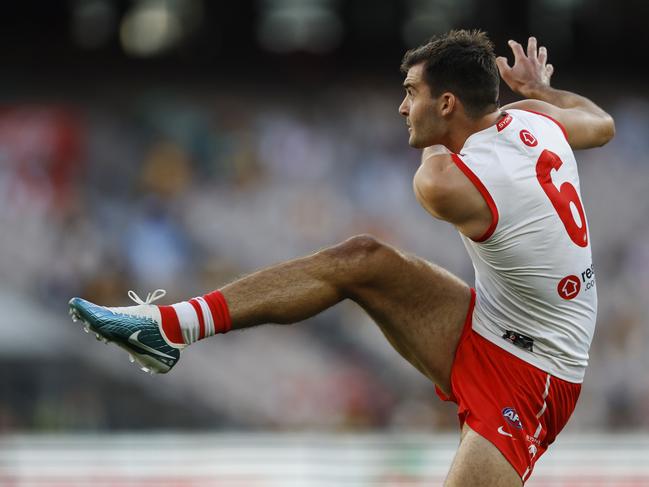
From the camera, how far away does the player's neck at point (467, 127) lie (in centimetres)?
541

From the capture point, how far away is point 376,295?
5320 mm

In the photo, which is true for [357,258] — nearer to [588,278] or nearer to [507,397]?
[507,397]

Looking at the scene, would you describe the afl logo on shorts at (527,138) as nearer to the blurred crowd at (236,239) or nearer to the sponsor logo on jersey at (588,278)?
the sponsor logo on jersey at (588,278)

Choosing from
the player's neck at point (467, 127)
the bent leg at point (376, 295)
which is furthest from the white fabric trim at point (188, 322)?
the player's neck at point (467, 127)

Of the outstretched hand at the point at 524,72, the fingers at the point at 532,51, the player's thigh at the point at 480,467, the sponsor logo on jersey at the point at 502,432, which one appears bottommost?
the player's thigh at the point at 480,467

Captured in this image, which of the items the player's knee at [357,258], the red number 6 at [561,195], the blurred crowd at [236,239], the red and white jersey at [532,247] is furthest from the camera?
the blurred crowd at [236,239]

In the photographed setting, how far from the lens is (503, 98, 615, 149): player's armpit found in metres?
5.71

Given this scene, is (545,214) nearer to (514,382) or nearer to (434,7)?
(514,382)

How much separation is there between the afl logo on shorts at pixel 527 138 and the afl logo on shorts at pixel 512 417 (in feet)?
4.08

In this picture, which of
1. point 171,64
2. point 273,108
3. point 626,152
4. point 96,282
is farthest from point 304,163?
point 626,152

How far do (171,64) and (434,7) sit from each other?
13.1ft

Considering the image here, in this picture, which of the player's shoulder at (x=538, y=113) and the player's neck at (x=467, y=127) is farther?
the player's shoulder at (x=538, y=113)

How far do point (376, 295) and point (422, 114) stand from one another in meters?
0.87

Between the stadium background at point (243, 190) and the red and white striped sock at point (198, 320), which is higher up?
the red and white striped sock at point (198, 320)
